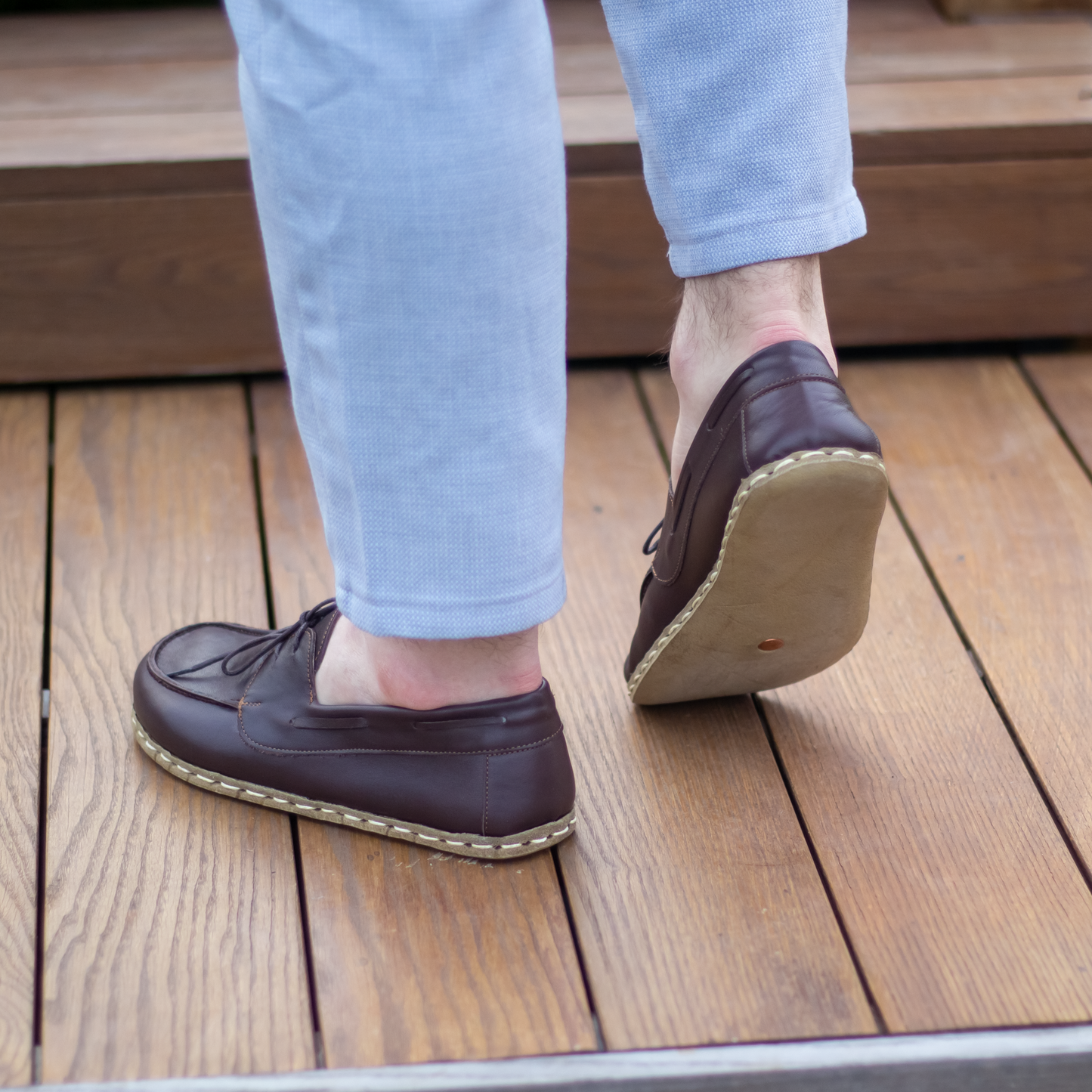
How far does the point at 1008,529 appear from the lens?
1.18 m

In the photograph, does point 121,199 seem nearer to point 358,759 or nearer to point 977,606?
point 358,759

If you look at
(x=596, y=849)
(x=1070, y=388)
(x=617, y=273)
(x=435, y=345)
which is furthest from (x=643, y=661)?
(x=1070, y=388)

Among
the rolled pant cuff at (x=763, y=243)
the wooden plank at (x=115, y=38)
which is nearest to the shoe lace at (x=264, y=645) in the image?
the rolled pant cuff at (x=763, y=243)

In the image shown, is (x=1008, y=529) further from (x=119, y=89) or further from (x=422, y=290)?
(x=119, y=89)

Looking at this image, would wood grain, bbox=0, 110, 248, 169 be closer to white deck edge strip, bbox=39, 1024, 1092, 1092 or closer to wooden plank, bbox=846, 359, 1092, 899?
wooden plank, bbox=846, 359, 1092, 899

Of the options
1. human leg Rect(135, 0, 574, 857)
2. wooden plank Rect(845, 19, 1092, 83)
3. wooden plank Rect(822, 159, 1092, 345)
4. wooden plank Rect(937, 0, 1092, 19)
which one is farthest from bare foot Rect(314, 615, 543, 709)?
wooden plank Rect(937, 0, 1092, 19)

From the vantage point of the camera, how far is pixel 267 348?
1.42 meters

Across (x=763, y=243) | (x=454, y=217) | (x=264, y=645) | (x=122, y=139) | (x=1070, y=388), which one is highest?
(x=454, y=217)

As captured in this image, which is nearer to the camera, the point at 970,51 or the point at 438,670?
the point at 438,670

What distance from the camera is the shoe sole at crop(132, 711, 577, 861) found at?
0.80 metres

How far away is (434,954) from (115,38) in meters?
1.38

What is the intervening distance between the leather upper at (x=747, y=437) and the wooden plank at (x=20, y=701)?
1.51 ft

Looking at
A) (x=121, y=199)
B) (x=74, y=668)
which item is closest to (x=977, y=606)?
(x=74, y=668)

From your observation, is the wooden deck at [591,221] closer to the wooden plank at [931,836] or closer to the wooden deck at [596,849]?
the wooden deck at [596,849]
